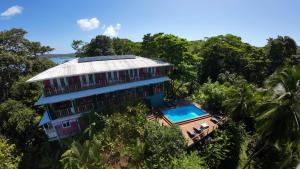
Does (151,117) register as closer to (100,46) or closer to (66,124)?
(66,124)

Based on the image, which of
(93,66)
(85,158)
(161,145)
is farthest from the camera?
(93,66)

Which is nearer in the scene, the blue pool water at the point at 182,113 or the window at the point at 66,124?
the window at the point at 66,124

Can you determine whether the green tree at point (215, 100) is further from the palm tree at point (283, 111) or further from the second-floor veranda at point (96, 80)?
the palm tree at point (283, 111)

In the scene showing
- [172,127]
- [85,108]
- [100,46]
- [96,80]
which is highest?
[100,46]

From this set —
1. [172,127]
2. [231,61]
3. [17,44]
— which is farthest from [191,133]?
[17,44]

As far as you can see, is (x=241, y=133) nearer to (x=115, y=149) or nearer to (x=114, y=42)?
(x=115, y=149)

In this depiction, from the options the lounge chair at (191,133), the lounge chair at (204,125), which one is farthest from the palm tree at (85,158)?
the lounge chair at (204,125)

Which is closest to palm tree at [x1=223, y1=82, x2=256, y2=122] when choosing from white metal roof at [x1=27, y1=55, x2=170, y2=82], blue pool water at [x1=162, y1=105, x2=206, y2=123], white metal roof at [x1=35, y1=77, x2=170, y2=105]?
blue pool water at [x1=162, y1=105, x2=206, y2=123]

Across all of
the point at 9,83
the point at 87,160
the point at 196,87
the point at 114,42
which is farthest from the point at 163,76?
the point at 114,42
